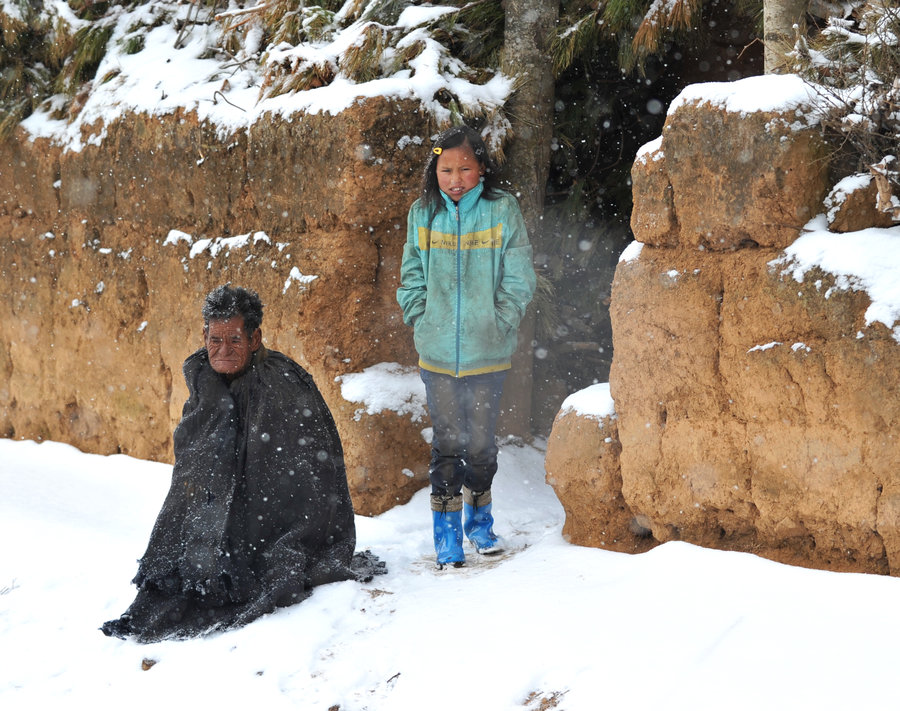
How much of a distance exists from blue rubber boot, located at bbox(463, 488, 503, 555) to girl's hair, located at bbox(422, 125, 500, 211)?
1259mm

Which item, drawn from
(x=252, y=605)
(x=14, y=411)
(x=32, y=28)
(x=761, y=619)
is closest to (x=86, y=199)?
(x=32, y=28)

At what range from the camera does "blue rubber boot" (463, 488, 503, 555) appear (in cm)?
392

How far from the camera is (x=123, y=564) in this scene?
13.1 ft

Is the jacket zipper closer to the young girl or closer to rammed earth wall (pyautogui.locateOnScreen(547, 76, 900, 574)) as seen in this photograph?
Answer: the young girl

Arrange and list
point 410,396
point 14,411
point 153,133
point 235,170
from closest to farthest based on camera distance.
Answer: point 410,396 < point 235,170 < point 153,133 < point 14,411

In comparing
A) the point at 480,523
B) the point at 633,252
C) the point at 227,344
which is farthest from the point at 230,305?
the point at 633,252

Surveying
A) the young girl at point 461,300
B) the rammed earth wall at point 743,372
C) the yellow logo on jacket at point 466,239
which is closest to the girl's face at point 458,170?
the young girl at point 461,300

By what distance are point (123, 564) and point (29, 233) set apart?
3.57 m

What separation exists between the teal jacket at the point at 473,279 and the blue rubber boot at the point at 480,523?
0.57 metres

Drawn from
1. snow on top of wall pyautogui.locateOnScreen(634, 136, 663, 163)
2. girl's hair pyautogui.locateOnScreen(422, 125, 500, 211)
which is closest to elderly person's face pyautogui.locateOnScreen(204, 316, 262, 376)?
girl's hair pyautogui.locateOnScreen(422, 125, 500, 211)

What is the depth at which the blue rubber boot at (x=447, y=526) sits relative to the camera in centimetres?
375

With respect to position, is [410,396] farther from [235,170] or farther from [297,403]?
[235,170]

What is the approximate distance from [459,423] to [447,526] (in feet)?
1.42

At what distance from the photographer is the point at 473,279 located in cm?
378
